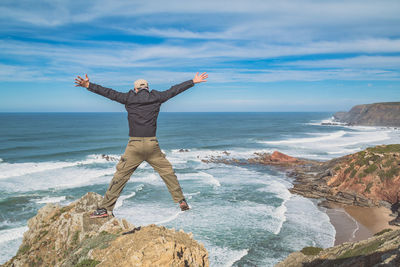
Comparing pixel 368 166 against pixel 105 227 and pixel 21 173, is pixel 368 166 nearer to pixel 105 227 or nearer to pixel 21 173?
pixel 105 227

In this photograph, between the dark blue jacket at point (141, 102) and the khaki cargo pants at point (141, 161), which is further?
the khaki cargo pants at point (141, 161)

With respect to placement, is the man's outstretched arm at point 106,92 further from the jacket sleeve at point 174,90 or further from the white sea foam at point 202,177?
the white sea foam at point 202,177

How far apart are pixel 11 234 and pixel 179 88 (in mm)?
19264

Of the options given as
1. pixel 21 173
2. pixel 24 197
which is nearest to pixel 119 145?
Answer: pixel 21 173

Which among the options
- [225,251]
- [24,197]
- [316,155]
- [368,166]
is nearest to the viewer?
[225,251]

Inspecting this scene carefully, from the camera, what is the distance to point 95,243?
7.03 meters

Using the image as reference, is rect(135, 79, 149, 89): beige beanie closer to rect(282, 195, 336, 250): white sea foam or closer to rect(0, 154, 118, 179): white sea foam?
rect(282, 195, 336, 250): white sea foam

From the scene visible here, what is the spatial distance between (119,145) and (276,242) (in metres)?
50.8

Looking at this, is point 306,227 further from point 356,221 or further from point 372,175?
point 372,175

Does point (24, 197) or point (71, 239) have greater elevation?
point (71, 239)

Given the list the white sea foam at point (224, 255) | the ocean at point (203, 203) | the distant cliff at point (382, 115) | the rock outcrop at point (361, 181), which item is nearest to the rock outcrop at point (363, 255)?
the white sea foam at point (224, 255)

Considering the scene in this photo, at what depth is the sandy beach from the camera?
68.8ft

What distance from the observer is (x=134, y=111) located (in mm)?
5590

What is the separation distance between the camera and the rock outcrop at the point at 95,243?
233 inches
